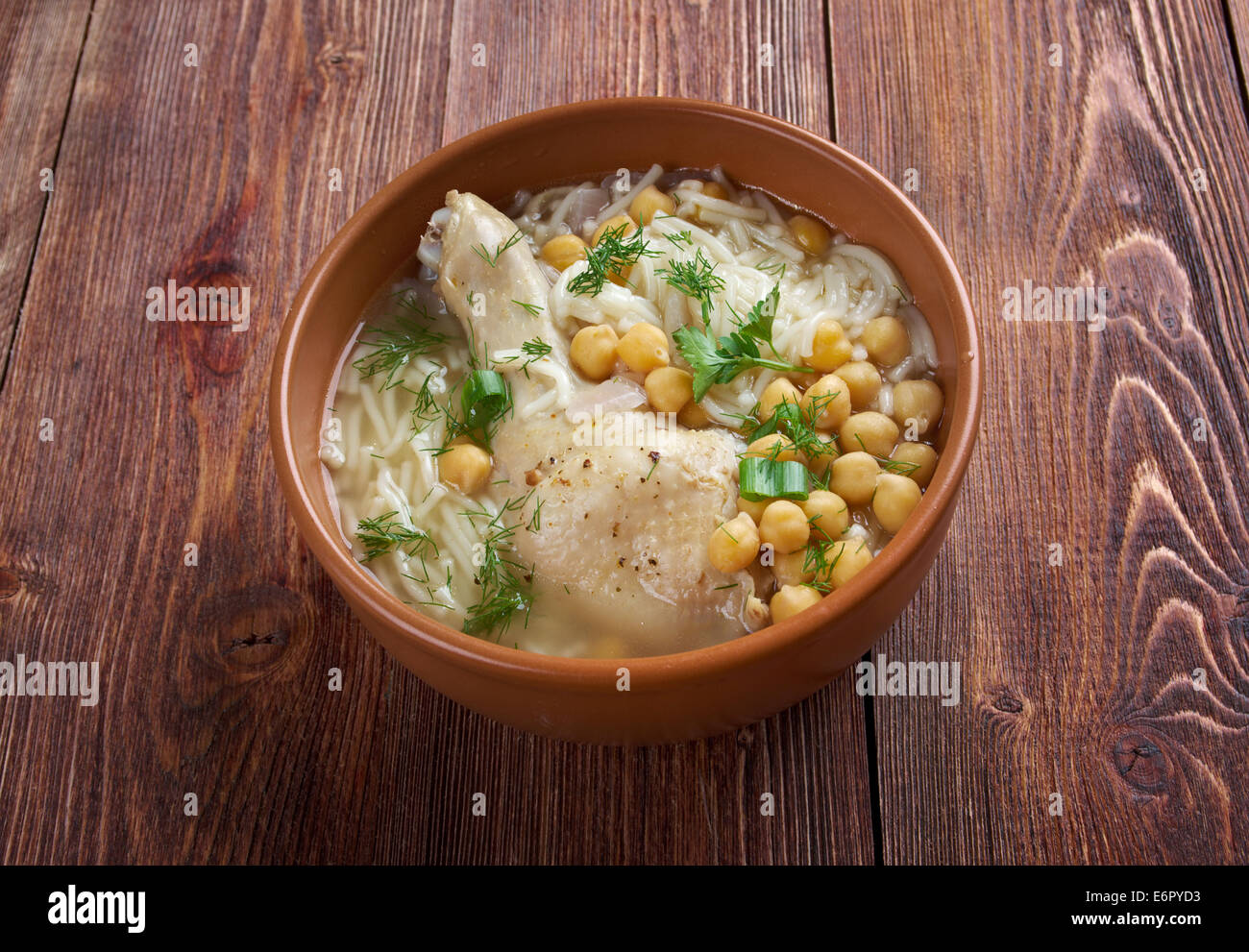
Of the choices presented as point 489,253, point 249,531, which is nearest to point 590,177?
point 489,253

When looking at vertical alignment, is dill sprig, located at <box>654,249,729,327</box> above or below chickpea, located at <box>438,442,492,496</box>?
above

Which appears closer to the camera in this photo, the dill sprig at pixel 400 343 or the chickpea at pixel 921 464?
the chickpea at pixel 921 464

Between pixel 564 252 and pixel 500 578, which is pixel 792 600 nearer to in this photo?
pixel 500 578

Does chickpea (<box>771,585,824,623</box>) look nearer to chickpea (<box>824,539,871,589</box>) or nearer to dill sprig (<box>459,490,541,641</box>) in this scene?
chickpea (<box>824,539,871,589</box>)

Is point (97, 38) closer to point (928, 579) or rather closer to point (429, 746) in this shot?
point (429, 746)

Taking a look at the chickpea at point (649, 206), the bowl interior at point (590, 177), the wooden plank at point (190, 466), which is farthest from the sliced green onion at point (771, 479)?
the wooden plank at point (190, 466)

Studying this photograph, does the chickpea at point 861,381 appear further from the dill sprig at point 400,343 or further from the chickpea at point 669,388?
the dill sprig at point 400,343

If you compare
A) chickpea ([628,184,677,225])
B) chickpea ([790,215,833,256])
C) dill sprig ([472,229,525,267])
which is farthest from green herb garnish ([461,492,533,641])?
chickpea ([790,215,833,256])
